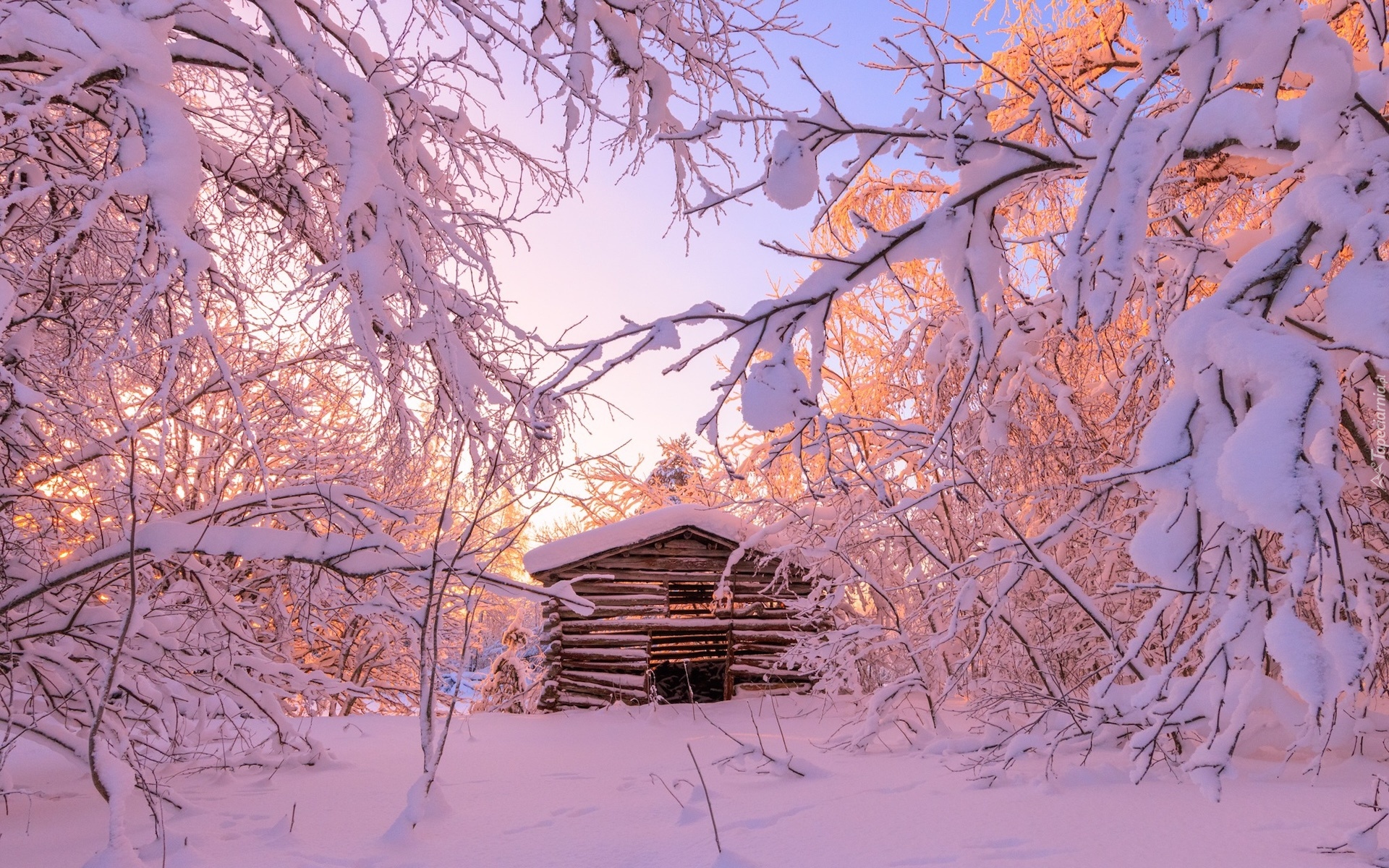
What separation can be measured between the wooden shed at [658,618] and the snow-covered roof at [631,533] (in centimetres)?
1

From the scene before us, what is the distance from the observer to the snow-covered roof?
11242 mm

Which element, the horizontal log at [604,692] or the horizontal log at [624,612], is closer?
the horizontal log at [604,692]

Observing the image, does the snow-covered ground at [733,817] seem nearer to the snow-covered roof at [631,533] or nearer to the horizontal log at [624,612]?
the snow-covered roof at [631,533]

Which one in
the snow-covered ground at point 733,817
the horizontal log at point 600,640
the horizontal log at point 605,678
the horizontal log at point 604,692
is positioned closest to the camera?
the snow-covered ground at point 733,817

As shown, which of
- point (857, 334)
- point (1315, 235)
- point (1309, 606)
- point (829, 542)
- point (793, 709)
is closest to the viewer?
point (1315, 235)

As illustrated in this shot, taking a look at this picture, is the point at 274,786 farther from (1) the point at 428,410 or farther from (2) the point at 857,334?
(2) the point at 857,334

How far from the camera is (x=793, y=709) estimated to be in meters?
10.7

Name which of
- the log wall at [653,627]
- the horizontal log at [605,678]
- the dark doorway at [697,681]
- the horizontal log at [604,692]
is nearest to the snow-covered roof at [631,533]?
the log wall at [653,627]

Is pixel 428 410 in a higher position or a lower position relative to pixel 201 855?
higher

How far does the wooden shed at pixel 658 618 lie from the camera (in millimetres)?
11477

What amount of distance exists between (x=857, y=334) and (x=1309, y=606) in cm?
689

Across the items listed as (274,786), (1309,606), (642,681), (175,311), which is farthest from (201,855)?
(642,681)

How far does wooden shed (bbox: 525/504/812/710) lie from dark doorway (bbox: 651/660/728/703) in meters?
0.02

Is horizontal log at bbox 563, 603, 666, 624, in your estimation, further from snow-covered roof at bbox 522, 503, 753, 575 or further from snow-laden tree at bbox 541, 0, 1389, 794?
snow-laden tree at bbox 541, 0, 1389, 794
